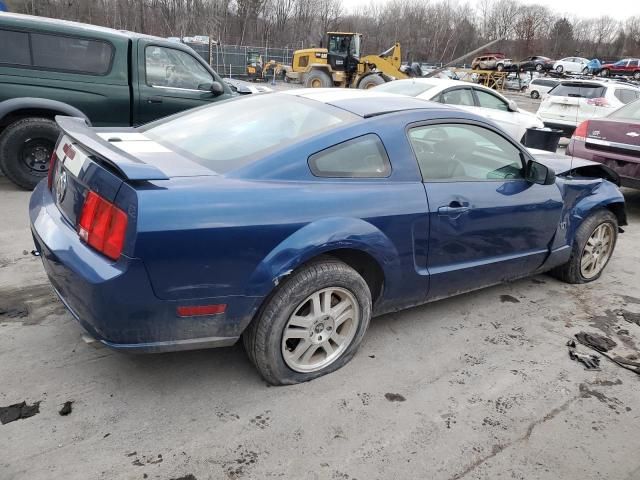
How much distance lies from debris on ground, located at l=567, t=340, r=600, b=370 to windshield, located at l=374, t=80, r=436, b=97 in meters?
5.46

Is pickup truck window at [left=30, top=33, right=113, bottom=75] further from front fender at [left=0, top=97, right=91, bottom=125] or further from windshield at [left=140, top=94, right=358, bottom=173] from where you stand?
→ windshield at [left=140, top=94, right=358, bottom=173]

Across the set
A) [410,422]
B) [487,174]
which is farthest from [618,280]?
[410,422]

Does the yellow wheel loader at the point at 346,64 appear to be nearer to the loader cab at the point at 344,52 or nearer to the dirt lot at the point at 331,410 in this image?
→ the loader cab at the point at 344,52

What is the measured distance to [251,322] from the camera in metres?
2.58

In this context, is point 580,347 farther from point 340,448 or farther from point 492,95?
point 492,95

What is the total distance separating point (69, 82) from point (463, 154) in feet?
15.6

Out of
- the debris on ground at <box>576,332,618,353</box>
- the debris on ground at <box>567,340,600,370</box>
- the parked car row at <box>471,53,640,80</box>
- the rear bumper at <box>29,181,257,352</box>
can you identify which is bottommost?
the debris on ground at <box>576,332,618,353</box>

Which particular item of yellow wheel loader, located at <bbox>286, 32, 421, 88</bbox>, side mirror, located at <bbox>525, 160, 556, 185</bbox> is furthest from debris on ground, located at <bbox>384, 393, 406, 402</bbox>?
yellow wheel loader, located at <bbox>286, 32, 421, 88</bbox>

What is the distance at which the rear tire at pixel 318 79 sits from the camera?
22.7 metres

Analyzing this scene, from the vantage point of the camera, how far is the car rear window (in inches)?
487

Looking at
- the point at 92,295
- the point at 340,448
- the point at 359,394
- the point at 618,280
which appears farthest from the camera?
the point at 618,280

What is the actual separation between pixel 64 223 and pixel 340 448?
5.72ft

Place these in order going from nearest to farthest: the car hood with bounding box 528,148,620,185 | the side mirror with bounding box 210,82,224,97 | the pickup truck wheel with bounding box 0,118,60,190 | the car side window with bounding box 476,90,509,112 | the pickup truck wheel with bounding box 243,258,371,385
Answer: the pickup truck wheel with bounding box 243,258,371,385 → the car hood with bounding box 528,148,620,185 → the pickup truck wheel with bounding box 0,118,60,190 → the side mirror with bounding box 210,82,224,97 → the car side window with bounding box 476,90,509,112

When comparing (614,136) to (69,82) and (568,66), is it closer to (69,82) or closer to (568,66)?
(69,82)
